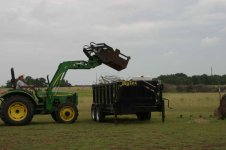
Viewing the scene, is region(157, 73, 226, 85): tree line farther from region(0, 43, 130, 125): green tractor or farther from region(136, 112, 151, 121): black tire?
region(0, 43, 130, 125): green tractor

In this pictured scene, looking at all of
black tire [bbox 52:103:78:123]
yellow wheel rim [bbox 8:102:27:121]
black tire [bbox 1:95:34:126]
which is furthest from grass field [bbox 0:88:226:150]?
black tire [bbox 52:103:78:123]

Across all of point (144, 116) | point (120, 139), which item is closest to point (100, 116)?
point (144, 116)

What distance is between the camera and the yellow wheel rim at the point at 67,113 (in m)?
20.9

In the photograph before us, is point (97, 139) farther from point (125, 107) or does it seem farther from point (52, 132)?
point (125, 107)

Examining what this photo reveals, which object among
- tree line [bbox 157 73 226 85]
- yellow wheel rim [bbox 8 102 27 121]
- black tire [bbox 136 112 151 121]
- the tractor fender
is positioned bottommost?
black tire [bbox 136 112 151 121]

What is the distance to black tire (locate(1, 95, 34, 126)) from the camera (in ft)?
65.5

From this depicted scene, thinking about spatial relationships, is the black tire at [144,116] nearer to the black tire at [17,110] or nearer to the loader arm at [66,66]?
the loader arm at [66,66]

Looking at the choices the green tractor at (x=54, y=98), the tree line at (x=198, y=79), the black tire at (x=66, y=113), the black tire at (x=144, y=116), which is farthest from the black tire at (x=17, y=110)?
the tree line at (x=198, y=79)

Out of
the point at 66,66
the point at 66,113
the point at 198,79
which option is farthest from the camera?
the point at 198,79

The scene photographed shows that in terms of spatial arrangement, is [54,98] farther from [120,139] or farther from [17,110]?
[120,139]

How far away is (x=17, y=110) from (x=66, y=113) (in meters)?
2.03

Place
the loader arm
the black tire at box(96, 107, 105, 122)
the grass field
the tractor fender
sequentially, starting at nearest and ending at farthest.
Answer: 1. the grass field
2. the tractor fender
3. the loader arm
4. the black tire at box(96, 107, 105, 122)

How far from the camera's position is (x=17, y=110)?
20.3 meters

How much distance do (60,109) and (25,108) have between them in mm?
1504
